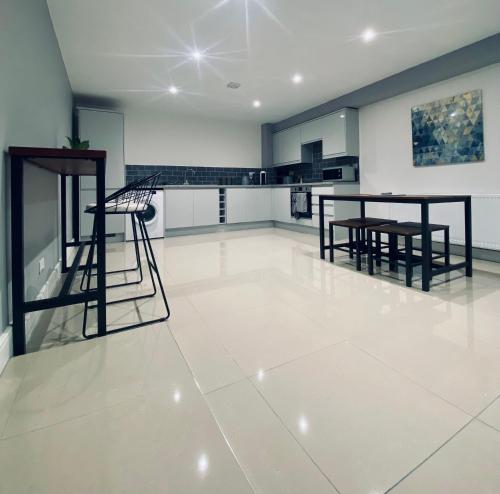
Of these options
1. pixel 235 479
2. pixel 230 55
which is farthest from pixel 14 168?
pixel 230 55

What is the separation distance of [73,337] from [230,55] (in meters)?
3.27

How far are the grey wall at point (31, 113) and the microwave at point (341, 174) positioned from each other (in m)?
3.84

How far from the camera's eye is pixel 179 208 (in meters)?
5.46

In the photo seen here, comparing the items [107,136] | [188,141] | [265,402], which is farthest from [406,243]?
[188,141]

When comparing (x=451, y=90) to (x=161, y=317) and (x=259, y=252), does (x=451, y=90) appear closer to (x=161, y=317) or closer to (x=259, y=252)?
(x=259, y=252)

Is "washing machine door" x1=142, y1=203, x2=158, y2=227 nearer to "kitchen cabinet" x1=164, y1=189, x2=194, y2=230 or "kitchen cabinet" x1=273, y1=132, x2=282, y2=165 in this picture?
"kitchen cabinet" x1=164, y1=189, x2=194, y2=230

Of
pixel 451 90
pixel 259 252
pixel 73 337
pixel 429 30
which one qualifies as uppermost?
pixel 429 30

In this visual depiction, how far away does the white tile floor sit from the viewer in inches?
33.5

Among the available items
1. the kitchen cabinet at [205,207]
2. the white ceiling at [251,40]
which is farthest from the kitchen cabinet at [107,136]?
the kitchen cabinet at [205,207]

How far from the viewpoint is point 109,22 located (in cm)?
277

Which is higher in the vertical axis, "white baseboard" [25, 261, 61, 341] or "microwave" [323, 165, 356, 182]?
"microwave" [323, 165, 356, 182]

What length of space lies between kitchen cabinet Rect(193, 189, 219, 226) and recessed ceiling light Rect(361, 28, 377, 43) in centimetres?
339

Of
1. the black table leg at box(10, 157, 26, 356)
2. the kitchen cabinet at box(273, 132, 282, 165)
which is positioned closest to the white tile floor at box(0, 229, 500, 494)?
the black table leg at box(10, 157, 26, 356)

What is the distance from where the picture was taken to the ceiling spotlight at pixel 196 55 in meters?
3.37
